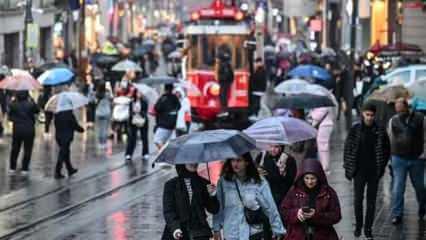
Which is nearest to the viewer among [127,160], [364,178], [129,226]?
[364,178]

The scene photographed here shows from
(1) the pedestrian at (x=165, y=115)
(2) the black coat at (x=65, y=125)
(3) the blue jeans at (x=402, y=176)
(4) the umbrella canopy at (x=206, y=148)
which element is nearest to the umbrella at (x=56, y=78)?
(1) the pedestrian at (x=165, y=115)

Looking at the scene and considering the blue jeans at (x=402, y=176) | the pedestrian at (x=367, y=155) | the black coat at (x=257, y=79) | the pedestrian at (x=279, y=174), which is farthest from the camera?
the black coat at (x=257, y=79)

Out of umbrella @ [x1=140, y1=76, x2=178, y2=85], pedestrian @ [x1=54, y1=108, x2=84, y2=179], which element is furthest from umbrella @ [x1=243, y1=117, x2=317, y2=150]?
umbrella @ [x1=140, y1=76, x2=178, y2=85]

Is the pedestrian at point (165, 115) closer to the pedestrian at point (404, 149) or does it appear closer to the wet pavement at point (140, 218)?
the wet pavement at point (140, 218)

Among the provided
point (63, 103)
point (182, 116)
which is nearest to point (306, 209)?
point (63, 103)

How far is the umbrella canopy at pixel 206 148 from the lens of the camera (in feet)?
38.0

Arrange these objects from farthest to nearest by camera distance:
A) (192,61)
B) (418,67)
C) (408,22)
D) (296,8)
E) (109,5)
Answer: (109,5) < (296,8) < (408,22) < (192,61) < (418,67)

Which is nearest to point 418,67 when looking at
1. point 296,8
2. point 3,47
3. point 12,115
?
point 12,115

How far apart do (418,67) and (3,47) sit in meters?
22.3

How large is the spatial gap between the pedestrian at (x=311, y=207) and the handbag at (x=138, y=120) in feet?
54.9

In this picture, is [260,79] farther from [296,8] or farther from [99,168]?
[296,8]

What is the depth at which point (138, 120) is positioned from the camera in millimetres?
28375

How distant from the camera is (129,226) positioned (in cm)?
1844

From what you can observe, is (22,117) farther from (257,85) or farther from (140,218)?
(257,85)
